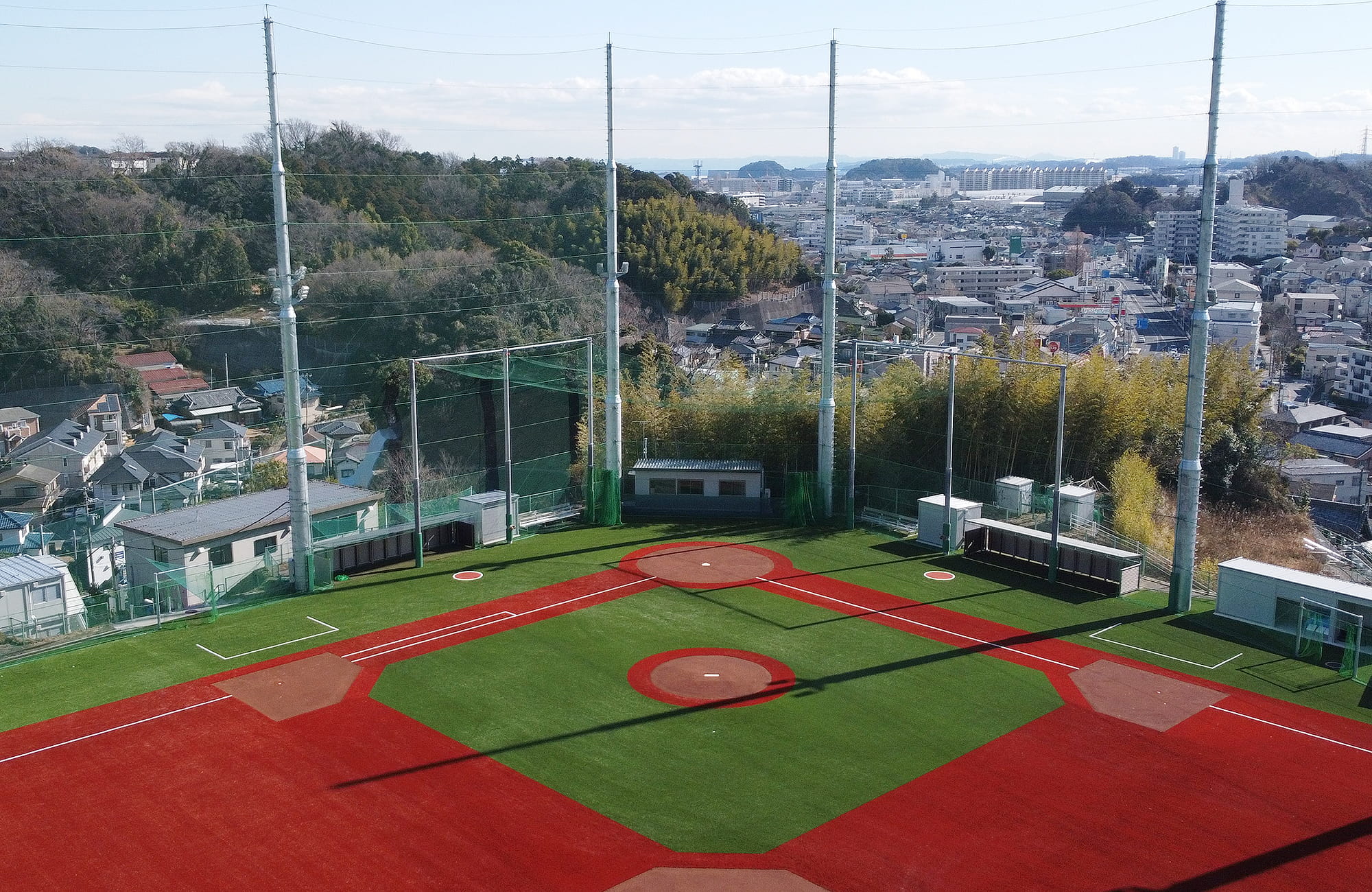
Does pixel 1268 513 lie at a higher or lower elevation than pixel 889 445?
lower

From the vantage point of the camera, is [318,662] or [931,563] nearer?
A: [318,662]

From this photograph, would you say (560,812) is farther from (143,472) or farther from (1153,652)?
(143,472)

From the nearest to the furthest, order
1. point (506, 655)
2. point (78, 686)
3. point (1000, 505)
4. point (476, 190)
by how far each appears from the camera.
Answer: point (78, 686) → point (506, 655) → point (1000, 505) → point (476, 190)

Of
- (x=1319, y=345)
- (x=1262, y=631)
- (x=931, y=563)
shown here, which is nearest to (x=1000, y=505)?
(x=931, y=563)

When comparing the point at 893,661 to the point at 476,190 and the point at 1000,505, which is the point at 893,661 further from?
the point at 476,190

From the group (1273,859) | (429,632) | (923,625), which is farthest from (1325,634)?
(429,632)

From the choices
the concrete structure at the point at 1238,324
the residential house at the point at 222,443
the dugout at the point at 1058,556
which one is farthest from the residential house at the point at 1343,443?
the residential house at the point at 222,443
